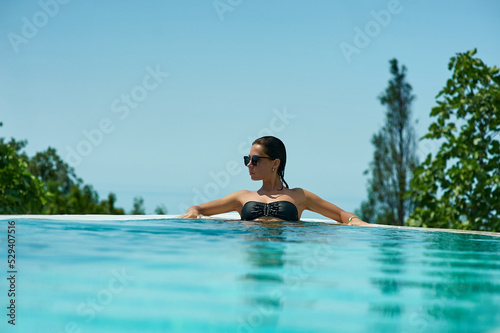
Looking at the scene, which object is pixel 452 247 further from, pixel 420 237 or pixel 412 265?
pixel 412 265

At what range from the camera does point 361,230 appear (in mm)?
5348

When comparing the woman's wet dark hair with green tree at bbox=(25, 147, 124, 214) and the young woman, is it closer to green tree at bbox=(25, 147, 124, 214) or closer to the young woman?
the young woman

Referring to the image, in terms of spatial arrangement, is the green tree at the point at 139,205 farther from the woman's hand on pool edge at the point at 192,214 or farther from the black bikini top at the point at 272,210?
the black bikini top at the point at 272,210

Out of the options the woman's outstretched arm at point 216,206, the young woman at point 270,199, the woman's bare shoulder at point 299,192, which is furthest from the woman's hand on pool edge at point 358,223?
the woman's outstretched arm at point 216,206

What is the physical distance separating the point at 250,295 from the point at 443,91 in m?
7.13

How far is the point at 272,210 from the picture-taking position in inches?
230

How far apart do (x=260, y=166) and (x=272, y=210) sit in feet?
1.80

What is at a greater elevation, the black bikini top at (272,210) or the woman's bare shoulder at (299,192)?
the woman's bare shoulder at (299,192)

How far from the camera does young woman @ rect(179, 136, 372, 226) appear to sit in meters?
5.88

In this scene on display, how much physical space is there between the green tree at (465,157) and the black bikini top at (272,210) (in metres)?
3.17

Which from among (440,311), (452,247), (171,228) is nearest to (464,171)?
(452,247)

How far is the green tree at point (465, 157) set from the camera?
8102 millimetres

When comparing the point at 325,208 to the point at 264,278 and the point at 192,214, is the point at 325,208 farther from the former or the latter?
the point at 264,278

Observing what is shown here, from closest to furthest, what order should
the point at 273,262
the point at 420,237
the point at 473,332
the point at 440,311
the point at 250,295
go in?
the point at 473,332 < the point at 440,311 < the point at 250,295 < the point at 273,262 < the point at 420,237
